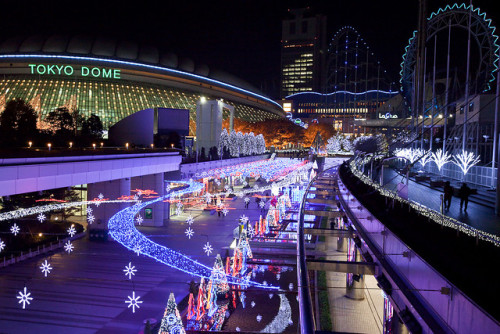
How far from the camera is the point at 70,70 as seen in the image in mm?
63844

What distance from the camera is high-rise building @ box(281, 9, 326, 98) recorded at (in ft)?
622

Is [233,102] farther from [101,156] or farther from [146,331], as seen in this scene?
[146,331]

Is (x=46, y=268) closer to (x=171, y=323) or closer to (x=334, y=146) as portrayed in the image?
(x=171, y=323)

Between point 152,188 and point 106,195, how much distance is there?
3793 mm

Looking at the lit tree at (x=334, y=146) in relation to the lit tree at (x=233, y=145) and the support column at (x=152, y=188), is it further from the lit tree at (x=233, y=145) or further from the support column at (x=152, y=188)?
the support column at (x=152, y=188)

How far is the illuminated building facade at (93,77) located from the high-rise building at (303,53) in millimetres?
123033

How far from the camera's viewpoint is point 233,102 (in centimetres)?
8675

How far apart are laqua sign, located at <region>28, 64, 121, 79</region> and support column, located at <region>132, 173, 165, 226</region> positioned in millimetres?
41778

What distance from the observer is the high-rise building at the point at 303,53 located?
18962cm

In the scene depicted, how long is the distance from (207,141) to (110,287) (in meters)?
28.4

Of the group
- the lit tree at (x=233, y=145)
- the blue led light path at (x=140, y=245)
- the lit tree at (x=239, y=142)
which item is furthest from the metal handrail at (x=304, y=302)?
the lit tree at (x=239, y=142)

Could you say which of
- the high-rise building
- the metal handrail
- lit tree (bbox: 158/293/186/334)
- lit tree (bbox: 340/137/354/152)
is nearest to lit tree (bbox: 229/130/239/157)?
lit tree (bbox: 340/137/354/152)

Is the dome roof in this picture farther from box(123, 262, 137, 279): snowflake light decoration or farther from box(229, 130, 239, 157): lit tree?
box(123, 262, 137, 279): snowflake light decoration

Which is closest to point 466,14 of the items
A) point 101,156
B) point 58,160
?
point 101,156
